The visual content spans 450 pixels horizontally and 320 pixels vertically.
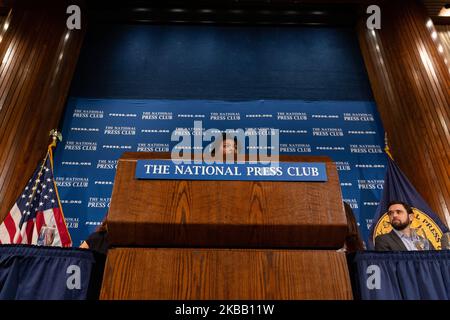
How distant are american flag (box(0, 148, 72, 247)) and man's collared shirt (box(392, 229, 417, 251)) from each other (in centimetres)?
252

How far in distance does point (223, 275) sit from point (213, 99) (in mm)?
3740

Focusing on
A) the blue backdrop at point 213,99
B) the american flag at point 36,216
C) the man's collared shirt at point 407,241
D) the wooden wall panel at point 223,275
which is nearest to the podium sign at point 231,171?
the wooden wall panel at point 223,275

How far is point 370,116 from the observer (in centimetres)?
429

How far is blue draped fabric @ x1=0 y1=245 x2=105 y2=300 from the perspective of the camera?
150 cm

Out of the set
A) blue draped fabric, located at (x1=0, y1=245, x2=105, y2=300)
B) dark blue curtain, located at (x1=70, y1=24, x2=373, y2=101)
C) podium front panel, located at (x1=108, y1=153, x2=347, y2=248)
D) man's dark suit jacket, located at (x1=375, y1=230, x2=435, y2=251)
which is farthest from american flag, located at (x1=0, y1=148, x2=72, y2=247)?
podium front panel, located at (x1=108, y1=153, x2=347, y2=248)

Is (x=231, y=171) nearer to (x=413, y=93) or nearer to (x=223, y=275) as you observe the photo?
(x=223, y=275)

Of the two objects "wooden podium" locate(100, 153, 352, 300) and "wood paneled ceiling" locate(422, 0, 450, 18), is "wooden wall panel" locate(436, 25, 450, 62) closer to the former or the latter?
"wood paneled ceiling" locate(422, 0, 450, 18)

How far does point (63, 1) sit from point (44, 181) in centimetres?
271

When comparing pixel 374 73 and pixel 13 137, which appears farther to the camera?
pixel 374 73

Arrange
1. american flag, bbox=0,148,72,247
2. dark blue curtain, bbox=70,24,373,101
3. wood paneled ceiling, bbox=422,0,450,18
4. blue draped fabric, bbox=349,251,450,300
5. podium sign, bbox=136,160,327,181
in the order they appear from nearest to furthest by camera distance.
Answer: podium sign, bbox=136,160,327,181 < blue draped fabric, bbox=349,251,450,300 < american flag, bbox=0,148,72,247 < dark blue curtain, bbox=70,24,373,101 < wood paneled ceiling, bbox=422,0,450,18

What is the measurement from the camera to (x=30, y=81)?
4.04 metres

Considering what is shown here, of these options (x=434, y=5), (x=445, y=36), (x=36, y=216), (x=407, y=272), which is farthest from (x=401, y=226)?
(x=434, y=5)

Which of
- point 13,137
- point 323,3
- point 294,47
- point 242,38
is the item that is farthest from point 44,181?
point 323,3
